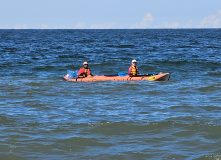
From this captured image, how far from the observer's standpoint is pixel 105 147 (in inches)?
380

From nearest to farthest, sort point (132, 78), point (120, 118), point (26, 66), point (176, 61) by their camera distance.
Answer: point (120, 118) → point (132, 78) → point (26, 66) → point (176, 61)

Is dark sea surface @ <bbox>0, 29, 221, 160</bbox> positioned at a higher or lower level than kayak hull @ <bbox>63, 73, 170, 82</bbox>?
lower

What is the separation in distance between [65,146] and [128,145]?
142 centimetres

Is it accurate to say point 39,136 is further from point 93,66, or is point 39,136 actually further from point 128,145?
point 93,66

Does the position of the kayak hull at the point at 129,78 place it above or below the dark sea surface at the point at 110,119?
above

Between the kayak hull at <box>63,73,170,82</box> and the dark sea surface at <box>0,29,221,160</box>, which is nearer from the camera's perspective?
the dark sea surface at <box>0,29,221,160</box>

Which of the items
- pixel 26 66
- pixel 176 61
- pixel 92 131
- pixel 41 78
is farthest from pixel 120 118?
pixel 176 61

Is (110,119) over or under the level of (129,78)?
under

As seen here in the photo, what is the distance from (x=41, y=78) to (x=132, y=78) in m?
5.28

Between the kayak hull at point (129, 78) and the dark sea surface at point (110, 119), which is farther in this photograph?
the kayak hull at point (129, 78)

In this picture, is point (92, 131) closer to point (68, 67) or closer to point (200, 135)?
point (200, 135)

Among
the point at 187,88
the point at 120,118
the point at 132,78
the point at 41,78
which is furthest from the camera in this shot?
the point at 41,78

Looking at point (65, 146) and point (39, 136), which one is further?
point (39, 136)

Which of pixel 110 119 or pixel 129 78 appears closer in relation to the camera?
pixel 110 119
